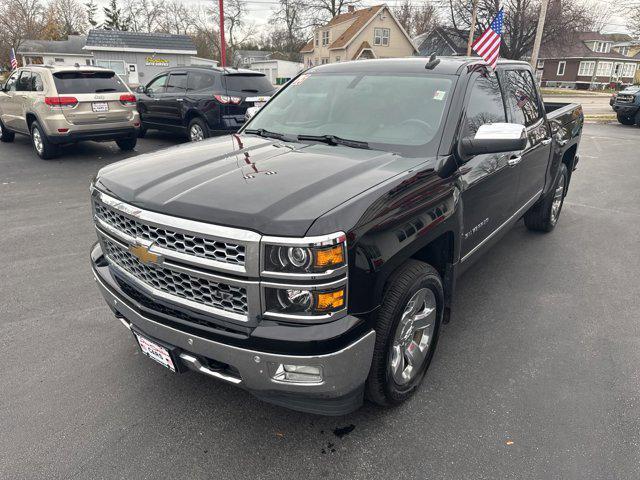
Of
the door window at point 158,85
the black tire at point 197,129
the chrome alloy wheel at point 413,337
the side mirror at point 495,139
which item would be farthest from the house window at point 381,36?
the chrome alloy wheel at point 413,337

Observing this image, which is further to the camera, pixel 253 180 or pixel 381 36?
pixel 381 36

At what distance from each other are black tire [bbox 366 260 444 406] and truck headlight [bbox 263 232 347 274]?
1.59 ft

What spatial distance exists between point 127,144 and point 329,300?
988 centimetres

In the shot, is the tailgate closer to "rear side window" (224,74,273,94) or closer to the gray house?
"rear side window" (224,74,273,94)

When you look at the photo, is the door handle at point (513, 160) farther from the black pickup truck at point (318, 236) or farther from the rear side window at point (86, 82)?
the rear side window at point (86, 82)

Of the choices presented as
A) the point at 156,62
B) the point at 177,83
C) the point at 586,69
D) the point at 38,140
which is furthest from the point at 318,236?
the point at 586,69

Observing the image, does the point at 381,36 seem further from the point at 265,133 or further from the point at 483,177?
the point at 483,177

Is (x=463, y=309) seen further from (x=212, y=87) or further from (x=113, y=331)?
(x=212, y=87)

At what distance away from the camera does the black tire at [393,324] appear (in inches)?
91.3

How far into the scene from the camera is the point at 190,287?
7.29 feet

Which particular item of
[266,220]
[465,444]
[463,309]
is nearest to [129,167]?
[266,220]

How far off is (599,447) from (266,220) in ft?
6.92

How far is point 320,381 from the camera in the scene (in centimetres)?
209

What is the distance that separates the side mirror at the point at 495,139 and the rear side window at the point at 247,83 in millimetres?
8027
